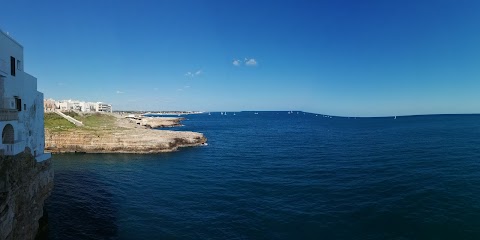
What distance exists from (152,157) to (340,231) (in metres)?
48.9

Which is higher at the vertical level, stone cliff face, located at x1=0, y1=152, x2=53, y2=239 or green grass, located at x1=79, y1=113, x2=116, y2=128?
green grass, located at x1=79, y1=113, x2=116, y2=128

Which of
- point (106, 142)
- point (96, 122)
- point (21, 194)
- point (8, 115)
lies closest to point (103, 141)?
point (106, 142)

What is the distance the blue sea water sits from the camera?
90.7ft

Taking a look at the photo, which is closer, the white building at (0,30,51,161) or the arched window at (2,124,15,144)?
the white building at (0,30,51,161)

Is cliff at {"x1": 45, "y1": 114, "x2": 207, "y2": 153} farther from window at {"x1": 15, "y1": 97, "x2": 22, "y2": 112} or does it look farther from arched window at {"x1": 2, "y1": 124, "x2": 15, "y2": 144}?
arched window at {"x1": 2, "y1": 124, "x2": 15, "y2": 144}

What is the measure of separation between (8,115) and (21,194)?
629cm

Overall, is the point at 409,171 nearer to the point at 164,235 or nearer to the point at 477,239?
the point at 477,239

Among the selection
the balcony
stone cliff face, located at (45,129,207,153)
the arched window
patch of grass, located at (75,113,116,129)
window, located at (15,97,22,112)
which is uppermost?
window, located at (15,97,22,112)

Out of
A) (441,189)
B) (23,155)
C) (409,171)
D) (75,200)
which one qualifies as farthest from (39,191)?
(409,171)

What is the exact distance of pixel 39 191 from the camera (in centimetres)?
2644

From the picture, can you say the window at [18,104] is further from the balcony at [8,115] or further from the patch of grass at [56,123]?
the patch of grass at [56,123]

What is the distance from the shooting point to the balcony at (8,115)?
2138cm

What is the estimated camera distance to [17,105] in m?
24.2

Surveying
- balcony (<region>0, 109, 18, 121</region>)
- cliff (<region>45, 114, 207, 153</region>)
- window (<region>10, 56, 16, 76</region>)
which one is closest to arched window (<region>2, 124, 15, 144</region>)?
balcony (<region>0, 109, 18, 121</region>)
